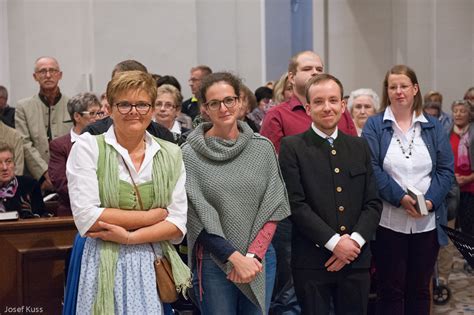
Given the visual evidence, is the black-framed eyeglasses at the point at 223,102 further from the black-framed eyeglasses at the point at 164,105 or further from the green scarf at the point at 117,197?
the black-framed eyeglasses at the point at 164,105

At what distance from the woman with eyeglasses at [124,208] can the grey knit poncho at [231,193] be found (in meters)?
0.26

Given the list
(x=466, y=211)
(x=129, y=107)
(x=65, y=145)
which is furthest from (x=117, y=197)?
(x=466, y=211)

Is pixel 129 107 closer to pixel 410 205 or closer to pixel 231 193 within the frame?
pixel 231 193

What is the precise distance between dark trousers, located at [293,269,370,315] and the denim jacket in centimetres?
67

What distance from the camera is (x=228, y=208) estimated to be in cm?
379

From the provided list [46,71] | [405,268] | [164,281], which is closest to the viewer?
[164,281]

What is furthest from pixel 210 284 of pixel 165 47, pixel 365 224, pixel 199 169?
pixel 165 47

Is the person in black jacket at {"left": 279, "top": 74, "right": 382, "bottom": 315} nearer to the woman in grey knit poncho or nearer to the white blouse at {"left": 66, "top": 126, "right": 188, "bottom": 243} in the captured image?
the woman in grey knit poncho

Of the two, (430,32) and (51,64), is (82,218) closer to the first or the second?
(51,64)

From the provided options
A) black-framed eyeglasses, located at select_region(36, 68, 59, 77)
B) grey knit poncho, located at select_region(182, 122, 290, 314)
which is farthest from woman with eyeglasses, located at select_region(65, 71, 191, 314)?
black-framed eyeglasses, located at select_region(36, 68, 59, 77)

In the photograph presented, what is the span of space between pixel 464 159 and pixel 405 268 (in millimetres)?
3462

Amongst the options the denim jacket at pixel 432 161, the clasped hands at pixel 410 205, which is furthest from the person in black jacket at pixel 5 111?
the clasped hands at pixel 410 205

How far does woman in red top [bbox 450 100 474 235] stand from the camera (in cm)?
743

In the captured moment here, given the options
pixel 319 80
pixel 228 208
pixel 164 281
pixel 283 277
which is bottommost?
pixel 283 277
